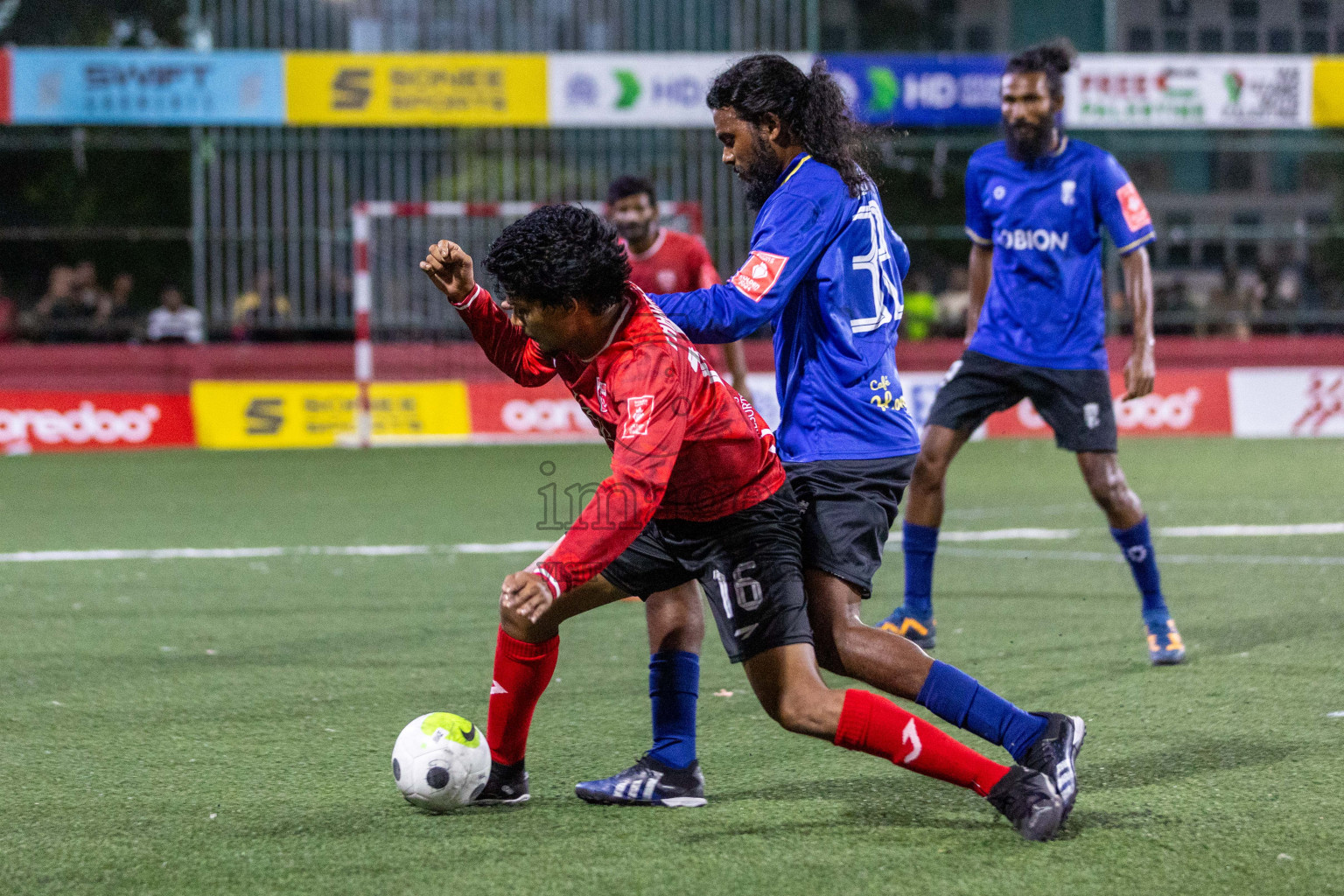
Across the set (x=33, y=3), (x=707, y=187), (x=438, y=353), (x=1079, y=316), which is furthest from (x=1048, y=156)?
(x=33, y=3)

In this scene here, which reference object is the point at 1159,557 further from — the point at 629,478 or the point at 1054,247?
the point at 629,478

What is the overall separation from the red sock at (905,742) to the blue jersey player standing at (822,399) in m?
0.16

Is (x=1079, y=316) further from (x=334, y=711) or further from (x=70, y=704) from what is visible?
(x=70, y=704)

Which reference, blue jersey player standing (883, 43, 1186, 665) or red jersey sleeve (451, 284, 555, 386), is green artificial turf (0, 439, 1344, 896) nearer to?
blue jersey player standing (883, 43, 1186, 665)

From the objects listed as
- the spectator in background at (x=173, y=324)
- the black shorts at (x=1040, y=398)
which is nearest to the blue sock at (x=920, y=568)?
the black shorts at (x=1040, y=398)

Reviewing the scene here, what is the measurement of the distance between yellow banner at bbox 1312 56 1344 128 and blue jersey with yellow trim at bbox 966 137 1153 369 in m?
15.0

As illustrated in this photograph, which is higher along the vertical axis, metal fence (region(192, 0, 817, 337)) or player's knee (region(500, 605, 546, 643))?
metal fence (region(192, 0, 817, 337))

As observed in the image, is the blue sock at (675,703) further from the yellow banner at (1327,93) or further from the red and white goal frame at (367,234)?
the yellow banner at (1327,93)

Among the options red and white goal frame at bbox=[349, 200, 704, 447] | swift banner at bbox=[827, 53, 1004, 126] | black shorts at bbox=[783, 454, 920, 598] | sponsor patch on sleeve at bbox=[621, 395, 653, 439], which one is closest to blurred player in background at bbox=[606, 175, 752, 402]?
black shorts at bbox=[783, 454, 920, 598]

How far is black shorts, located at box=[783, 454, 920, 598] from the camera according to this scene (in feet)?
12.0

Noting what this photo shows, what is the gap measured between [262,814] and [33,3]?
23.0 m

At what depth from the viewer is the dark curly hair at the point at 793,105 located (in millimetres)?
3732

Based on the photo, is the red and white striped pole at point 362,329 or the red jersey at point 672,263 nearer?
the red jersey at point 672,263

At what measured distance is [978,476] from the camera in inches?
501
